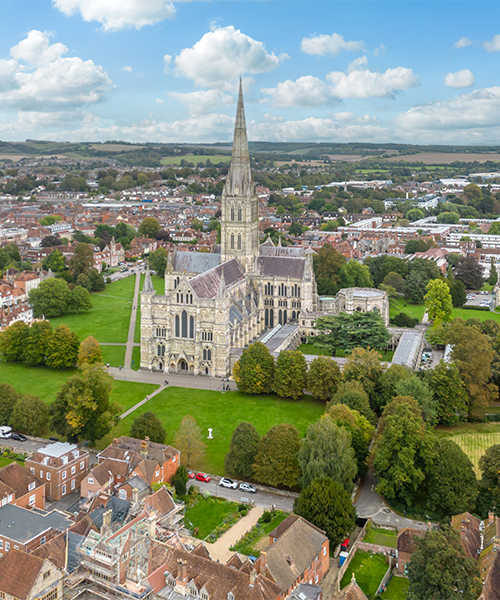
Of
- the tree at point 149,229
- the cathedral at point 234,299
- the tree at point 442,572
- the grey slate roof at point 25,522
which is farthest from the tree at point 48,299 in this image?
the tree at point 442,572

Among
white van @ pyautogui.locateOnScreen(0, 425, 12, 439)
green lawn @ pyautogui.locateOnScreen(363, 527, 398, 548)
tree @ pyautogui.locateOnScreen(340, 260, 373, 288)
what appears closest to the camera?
green lawn @ pyautogui.locateOnScreen(363, 527, 398, 548)

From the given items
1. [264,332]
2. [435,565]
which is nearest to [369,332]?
[264,332]

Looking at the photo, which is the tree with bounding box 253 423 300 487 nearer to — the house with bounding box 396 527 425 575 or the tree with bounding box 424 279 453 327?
the house with bounding box 396 527 425 575

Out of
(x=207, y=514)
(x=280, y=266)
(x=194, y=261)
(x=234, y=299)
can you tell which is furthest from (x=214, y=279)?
(x=207, y=514)

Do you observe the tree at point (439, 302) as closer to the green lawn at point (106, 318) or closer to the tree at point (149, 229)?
the green lawn at point (106, 318)

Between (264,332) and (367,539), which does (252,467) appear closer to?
(367,539)

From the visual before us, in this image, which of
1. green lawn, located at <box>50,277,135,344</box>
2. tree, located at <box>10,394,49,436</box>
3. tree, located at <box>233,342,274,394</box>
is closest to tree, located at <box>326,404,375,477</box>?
tree, located at <box>233,342,274,394</box>
